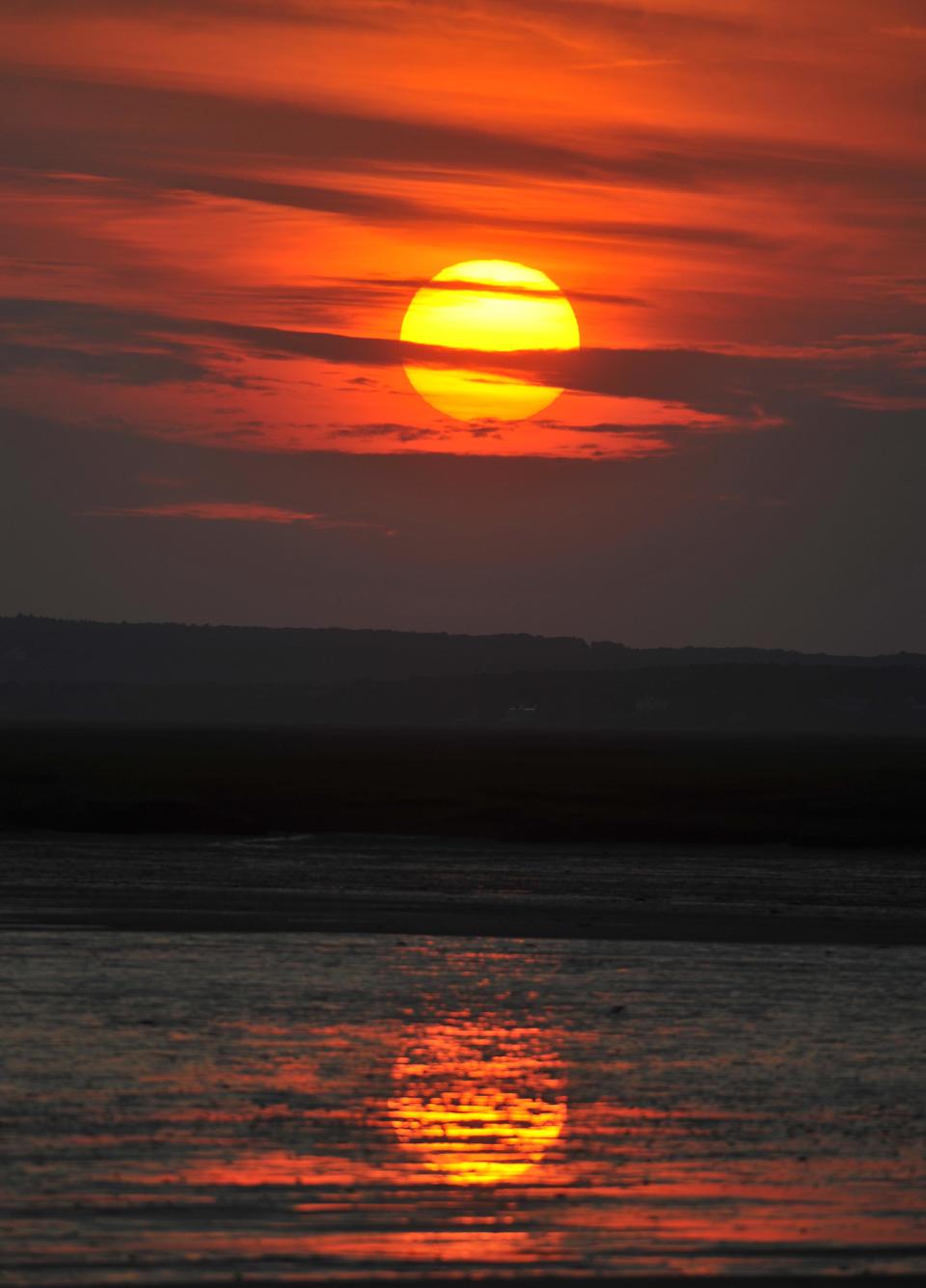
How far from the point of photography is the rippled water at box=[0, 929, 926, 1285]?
15.0 m

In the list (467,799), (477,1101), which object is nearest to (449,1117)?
(477,1101)

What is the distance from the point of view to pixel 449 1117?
19.8m

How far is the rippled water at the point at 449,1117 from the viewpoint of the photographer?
1504 centimetres

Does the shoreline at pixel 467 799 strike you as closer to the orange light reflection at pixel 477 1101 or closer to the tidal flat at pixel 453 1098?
the tidal flat at pixel 453 1098

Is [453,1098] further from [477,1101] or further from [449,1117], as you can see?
[449,1117]

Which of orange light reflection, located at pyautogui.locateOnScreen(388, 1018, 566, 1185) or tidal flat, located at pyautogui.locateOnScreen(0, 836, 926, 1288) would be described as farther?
orange light reflection, located at pyautogui.locateOnScreen(388, 1018, 566, 1185)

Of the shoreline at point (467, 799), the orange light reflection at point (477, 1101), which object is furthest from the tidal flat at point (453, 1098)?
the shoreline at point (467, 799)

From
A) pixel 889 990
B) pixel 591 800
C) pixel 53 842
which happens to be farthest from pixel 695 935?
pixel 591 800

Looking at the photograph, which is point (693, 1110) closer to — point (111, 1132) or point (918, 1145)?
point (918, 1145)

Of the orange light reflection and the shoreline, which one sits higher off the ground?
the shoreline

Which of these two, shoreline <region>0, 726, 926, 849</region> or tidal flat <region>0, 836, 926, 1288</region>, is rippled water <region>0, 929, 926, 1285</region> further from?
shoreline <region>0, 726, 926, 849</region>

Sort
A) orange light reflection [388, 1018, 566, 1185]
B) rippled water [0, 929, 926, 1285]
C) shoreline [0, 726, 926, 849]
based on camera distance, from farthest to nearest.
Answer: shoreline [0, 726, 926, 849]
orange light reflection [388, 1018, 566, 1185]
rippled water [0, 929, 926, 1285]

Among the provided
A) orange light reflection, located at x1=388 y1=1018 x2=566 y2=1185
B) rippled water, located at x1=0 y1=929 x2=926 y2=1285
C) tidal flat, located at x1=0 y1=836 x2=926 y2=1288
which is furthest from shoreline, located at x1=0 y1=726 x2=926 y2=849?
orange light reflection, located at x1=388 y1=1018 x2=566 y2=1185

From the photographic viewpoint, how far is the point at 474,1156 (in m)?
17.9
